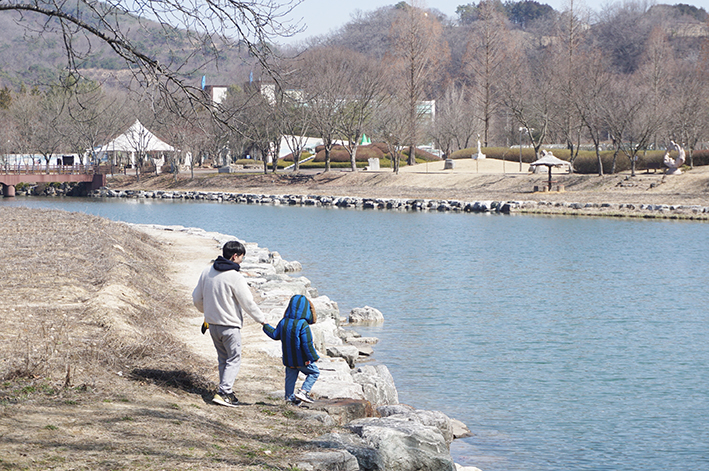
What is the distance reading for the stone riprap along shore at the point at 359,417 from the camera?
22.3ft

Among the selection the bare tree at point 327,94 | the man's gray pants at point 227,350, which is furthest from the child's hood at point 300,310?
the bare tree at point 327,94

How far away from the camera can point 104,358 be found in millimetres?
8398

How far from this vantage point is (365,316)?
16.1m

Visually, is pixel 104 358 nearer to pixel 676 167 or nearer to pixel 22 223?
pixel 22 223

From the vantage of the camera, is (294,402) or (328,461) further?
(294,402)

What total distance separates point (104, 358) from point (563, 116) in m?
58.7

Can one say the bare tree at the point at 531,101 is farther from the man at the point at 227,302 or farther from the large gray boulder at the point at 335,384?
the man at the point at 227,302

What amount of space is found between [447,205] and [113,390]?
136ft

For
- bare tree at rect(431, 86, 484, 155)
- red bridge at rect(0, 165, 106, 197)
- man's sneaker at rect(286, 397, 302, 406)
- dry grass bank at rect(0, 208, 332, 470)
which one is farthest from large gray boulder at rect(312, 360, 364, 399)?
bare tree at rect(431, 86, 484, 155)

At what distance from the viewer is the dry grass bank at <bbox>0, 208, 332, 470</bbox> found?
5.93m

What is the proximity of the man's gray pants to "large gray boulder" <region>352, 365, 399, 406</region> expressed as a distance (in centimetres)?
222

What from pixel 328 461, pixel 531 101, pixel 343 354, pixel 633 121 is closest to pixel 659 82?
pixel 531 101

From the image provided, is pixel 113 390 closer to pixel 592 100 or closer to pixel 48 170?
pixel 592 100

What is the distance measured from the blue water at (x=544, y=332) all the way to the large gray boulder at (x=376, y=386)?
0.69 meters
